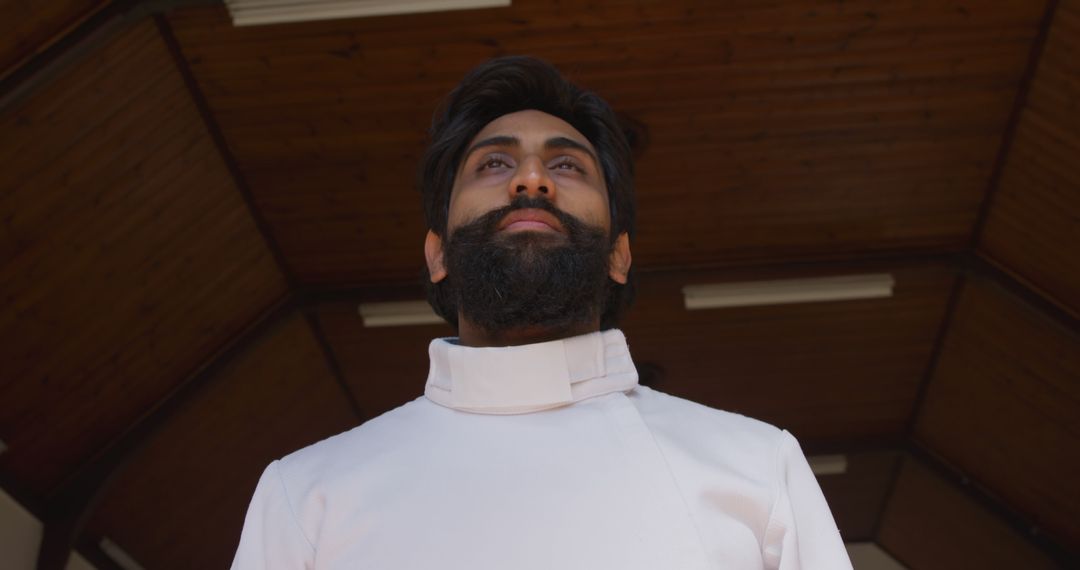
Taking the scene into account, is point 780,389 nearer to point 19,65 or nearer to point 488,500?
point 19,65

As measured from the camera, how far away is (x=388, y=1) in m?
5.10

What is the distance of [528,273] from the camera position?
212 cm

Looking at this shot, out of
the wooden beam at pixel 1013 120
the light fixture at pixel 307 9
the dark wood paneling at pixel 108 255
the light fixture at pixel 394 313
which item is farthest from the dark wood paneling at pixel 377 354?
the wooden beam at pixel 1013 120

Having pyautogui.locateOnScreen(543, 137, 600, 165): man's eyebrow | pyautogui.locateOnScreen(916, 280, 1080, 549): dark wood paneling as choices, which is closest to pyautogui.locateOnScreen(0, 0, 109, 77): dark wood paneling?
pyautogui.locateOnScreen(543, 137, 600, 165): man's eyebrow

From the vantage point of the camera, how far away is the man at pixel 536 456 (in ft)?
5.44

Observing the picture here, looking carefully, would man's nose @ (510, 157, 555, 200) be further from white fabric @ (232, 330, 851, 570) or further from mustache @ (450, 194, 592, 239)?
white fabric @ (232, 330, 851, 570)

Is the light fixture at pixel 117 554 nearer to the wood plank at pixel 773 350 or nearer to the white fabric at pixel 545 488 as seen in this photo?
the wood plank at pixel 773 350

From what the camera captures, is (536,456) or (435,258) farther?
(435,258)

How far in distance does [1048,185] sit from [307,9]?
4.40 metres

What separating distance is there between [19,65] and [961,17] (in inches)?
194

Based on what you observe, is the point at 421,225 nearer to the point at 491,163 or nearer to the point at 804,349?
the point at 804,349

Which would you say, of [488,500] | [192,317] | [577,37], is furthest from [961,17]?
[192,317]

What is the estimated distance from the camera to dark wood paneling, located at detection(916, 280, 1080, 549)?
7.08 metres

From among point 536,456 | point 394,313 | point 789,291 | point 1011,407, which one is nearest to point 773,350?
point 789,291
